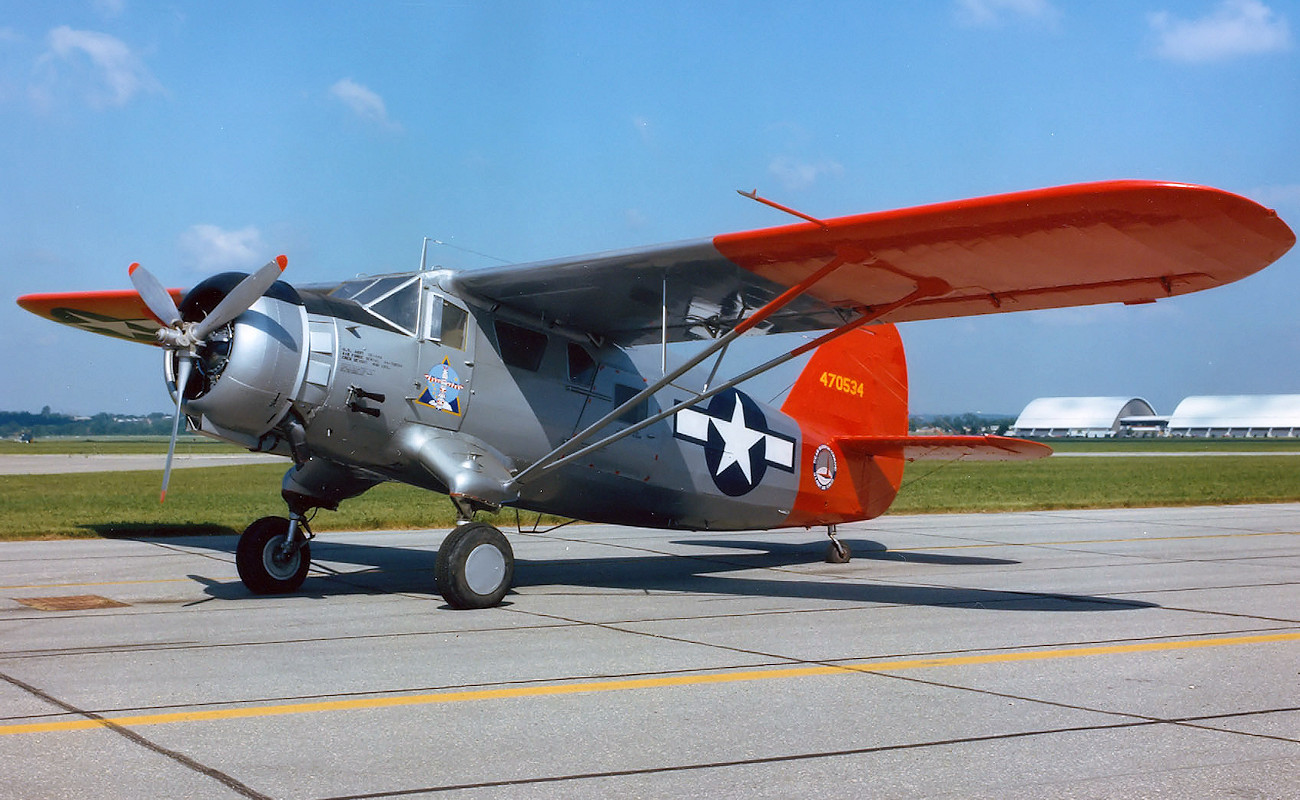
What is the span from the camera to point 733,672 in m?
6.20

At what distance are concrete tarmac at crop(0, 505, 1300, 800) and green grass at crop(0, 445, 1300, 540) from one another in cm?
580

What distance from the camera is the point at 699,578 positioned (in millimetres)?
11305

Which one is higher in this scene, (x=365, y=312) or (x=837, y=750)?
(x=365, y=312)

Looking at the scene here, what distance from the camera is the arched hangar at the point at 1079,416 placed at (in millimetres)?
165125

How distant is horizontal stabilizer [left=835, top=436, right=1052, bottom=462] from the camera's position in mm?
11508

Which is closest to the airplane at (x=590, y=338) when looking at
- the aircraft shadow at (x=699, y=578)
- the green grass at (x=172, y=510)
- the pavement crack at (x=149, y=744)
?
the aircraft shadow at (x=699, y=578)

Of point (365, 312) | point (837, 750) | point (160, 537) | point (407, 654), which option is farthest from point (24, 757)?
point (160, 537)

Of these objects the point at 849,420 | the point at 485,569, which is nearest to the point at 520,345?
the point at 485,569

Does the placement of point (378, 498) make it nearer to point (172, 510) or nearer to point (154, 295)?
point (172, 510)

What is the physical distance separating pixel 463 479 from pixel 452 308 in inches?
61.5

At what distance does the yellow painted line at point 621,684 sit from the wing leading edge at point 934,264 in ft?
8.92

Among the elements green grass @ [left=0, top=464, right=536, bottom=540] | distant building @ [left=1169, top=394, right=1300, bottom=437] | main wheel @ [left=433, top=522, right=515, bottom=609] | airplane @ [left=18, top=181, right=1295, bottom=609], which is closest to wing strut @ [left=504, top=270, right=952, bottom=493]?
airplane @ [left=18, top=181, right=1295, bottom=609]

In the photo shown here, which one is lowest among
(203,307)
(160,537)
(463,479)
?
(160,537)

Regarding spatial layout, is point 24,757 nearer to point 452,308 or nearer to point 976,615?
point 452,308
